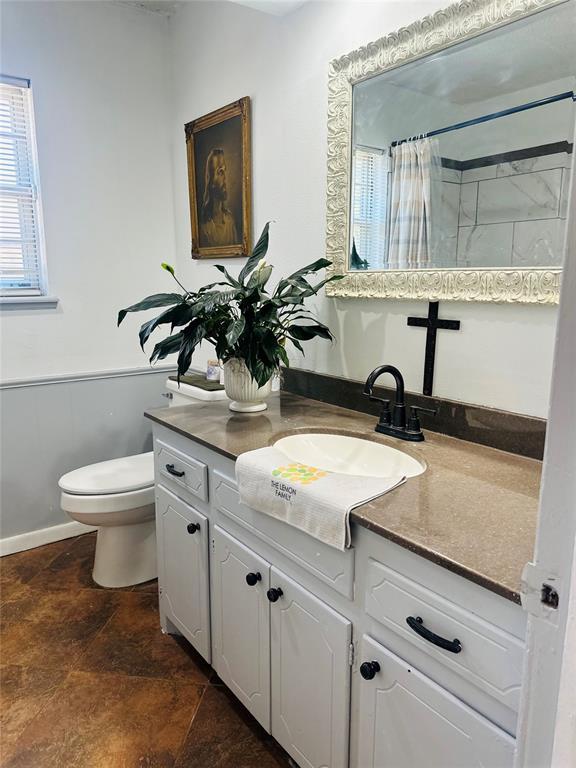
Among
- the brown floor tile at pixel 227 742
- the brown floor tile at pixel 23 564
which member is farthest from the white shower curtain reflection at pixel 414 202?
the brown floor tile at pixel 23 564

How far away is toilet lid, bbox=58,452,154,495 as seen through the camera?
2117 millimetres

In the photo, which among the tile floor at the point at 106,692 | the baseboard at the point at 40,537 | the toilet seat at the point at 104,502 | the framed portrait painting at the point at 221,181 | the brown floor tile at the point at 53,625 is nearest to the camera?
the tile floor at the point at 106,692

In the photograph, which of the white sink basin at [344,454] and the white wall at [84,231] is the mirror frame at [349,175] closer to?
the white sink basin at [344,454]

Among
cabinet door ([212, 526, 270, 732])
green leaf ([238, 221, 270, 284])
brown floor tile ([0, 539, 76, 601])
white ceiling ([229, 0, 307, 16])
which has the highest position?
white ceiling ([229, 0, 307, 16])

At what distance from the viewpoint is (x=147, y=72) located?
2.65 m

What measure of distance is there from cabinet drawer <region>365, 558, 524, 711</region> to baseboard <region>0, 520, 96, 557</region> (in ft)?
6.28

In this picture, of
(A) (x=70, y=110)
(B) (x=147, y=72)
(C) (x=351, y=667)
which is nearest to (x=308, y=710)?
(C) (x=351, y=667)

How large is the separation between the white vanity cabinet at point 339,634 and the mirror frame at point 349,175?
74 centimetres

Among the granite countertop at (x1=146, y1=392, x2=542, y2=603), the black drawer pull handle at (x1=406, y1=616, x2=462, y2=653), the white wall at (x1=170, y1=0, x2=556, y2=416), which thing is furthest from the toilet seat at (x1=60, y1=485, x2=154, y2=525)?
the black drawer pull handle at (x1=406, y1=616, x2=462, y2=653)

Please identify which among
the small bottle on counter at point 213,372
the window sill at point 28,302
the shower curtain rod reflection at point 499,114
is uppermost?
the shower curtain rod reflection at point 499,114

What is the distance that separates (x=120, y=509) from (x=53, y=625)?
50cm

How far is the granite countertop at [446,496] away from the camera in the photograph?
0.84 m

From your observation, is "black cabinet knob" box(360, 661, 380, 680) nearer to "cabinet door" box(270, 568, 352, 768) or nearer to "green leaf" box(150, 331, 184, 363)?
"cabinet door" box(270, 568, 352, 768)

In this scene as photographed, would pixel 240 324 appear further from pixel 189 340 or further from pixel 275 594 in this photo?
pixel 275 594
